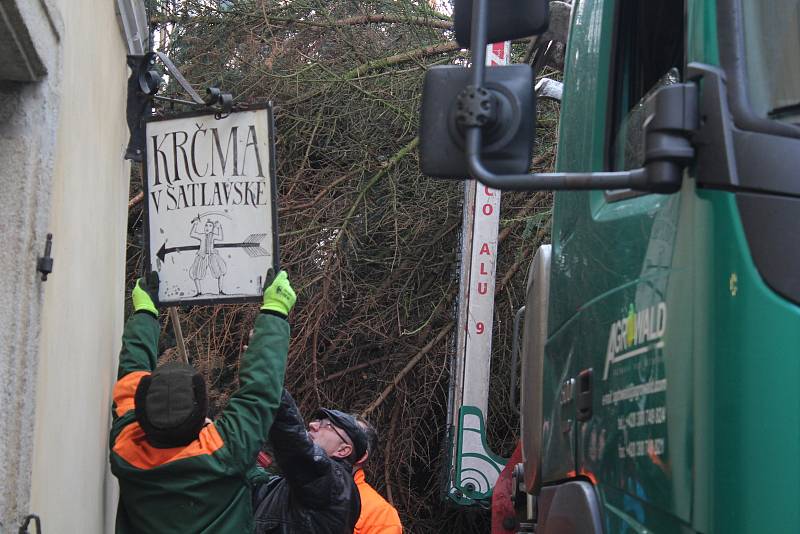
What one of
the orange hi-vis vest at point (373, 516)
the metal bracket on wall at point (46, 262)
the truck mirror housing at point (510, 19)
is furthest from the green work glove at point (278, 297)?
the truck mirror housing at point (510, 19)

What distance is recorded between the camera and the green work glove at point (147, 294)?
149 inches

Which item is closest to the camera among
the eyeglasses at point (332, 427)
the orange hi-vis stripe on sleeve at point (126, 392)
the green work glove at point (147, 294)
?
the orange hi-vis stripe on sleeve at point (126, 392)

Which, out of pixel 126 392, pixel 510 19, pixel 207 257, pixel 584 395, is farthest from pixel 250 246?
pixel 510 19

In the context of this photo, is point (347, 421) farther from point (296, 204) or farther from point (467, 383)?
point (296, 204)

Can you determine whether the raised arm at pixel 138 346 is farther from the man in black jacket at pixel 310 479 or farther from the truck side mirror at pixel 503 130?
the truck side mirror at pixel 503 130

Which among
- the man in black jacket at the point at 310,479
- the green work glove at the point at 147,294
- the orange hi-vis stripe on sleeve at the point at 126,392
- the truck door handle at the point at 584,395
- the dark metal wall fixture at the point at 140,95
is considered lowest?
the man in black jacket at the point at 310,479

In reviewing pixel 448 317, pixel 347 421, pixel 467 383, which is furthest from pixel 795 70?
pixel 448 317

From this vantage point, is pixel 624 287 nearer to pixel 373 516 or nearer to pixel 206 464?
pixel 206 464

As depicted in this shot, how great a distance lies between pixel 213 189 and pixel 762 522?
109 inches

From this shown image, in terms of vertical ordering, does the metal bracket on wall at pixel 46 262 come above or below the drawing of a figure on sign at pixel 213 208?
below

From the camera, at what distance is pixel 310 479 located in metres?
3.96

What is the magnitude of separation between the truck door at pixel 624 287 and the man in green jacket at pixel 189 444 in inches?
42.6

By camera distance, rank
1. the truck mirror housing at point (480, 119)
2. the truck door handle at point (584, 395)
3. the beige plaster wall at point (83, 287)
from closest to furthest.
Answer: the truck mirror housing at point (480, 119)
the truck door handle at point (584, 395)
the beige plaster wall at point (83, 287)

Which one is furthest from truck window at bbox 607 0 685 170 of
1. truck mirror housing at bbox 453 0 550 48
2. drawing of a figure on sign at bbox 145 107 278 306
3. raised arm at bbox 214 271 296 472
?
drawing of a figure on sign at bbox 145 107 278 306
